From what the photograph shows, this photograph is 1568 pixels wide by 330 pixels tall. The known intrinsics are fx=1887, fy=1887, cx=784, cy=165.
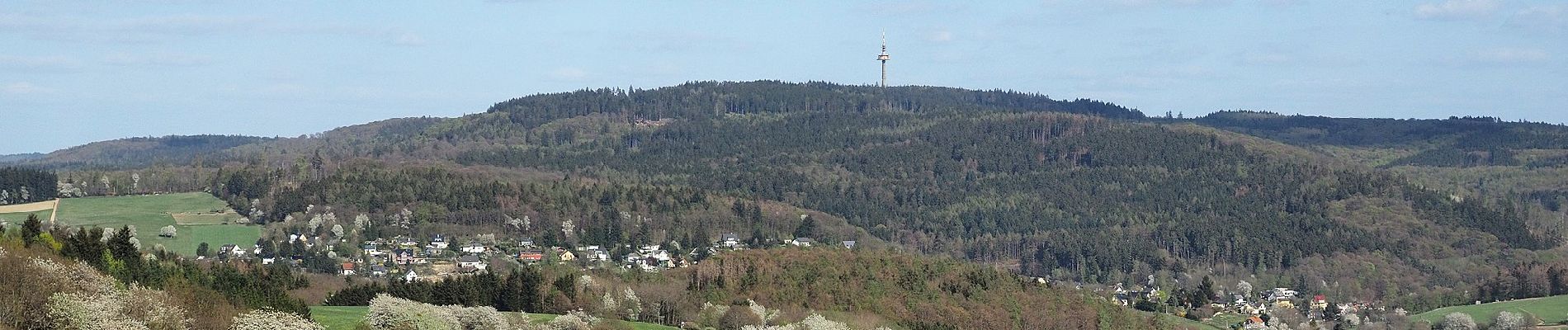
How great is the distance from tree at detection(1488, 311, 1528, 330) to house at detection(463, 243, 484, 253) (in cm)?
7873

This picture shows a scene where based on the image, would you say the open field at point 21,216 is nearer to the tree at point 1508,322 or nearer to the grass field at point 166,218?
the grass field at point 166,218

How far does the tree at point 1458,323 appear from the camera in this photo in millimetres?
132500

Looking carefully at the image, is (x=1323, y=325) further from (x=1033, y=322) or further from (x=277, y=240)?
(x=277, y=240)

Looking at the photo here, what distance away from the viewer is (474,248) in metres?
158

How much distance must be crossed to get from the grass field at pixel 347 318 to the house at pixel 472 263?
49637mm

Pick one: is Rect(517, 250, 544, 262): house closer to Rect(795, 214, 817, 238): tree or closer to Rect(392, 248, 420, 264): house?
Rect(392, 248, 420, 264): house

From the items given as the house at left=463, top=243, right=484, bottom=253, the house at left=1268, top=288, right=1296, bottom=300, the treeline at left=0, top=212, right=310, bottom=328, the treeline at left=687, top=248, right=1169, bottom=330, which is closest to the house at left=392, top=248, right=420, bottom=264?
the house at left=463, top=243, right=484, bottom=253

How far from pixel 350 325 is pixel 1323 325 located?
91044 millimetres

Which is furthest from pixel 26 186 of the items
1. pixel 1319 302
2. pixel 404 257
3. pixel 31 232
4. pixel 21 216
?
pixel 1319 302

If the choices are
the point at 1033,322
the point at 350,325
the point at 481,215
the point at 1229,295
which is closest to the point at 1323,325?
the point at 1229,295

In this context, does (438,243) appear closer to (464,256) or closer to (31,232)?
(464,256)

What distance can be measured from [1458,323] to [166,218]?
346 feet

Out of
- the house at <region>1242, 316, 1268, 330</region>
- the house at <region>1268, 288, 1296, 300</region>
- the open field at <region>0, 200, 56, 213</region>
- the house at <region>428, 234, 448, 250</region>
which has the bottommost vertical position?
the house at <region>1268, 288, 1296, 300</region>

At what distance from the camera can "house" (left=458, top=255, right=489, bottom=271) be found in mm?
141375
